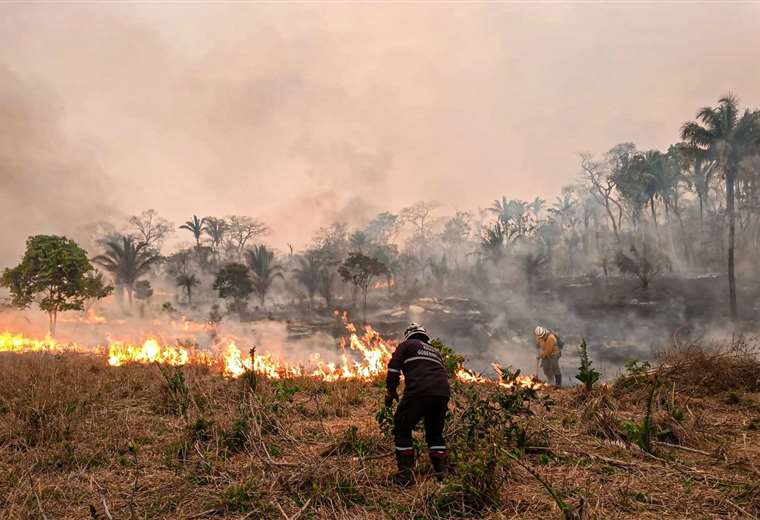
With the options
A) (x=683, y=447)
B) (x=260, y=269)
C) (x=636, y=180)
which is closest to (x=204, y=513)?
(x=683, y=447)

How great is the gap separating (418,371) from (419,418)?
1.56 ft

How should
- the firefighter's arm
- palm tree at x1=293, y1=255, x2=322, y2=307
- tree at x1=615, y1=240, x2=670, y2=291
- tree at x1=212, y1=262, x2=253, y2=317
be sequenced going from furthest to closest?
1. palm tree at x1=293, y1=255, x2=322, y2=307
2. tree at x1=212, y1=262, x2=253, y2=317
3. tree at x1=615, y1=240, x2=670, y2=291
4. the firefighter's arm

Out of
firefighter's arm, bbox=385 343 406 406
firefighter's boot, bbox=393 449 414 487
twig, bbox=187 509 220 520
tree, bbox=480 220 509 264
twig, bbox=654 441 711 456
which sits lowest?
twig, bbox=654 441 711 456

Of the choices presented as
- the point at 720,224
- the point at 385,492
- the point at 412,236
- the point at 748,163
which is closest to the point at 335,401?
the point at 385,492

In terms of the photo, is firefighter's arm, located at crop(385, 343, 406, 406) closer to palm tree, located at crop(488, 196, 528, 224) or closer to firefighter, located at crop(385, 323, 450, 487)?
firefighter, located at crop(385, 323, 450, 487)

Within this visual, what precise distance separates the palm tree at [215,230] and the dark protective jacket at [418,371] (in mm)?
64149

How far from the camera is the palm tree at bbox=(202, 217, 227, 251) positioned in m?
65.0

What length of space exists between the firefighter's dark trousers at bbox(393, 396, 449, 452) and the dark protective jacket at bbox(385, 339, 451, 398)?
2.8 inches

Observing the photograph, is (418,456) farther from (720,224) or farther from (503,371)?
(720,224)

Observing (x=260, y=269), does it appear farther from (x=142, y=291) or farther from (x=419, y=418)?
(x=419, y=418)

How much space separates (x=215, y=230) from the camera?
215 ft

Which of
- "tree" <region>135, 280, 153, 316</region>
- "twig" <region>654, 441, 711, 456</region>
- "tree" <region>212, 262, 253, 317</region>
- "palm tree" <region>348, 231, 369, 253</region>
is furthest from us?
"palm tree" <region>348, 231, 369, 253</region>

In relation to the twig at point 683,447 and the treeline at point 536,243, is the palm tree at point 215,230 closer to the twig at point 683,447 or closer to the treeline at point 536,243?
the treeline at point 536,243

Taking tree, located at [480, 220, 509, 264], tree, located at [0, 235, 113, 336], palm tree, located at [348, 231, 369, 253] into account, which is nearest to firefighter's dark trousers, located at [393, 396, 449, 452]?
tree, located at [0, 235, 113, 336]
